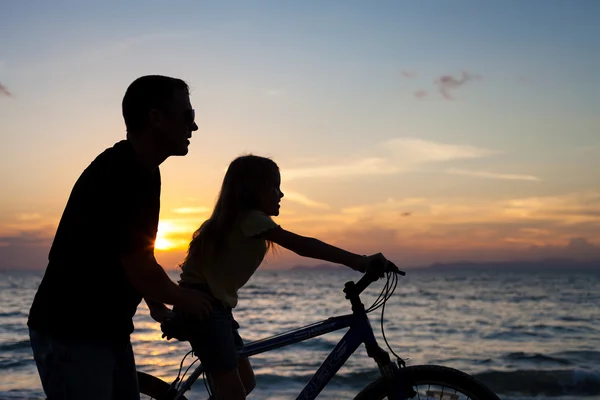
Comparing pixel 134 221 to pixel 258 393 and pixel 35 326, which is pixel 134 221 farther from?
pixel 258 393

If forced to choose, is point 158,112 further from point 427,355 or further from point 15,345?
point 15,345

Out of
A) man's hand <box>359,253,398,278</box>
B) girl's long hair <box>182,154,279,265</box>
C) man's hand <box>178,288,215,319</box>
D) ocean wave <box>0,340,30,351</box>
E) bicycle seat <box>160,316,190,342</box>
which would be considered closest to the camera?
man's hand <box>178,288,215,319</box>

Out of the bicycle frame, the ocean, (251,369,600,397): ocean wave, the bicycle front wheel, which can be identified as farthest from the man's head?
(251,369,600,397): ocean wave

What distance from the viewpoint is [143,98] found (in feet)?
8.75

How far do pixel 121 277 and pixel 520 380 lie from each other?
36.8ft

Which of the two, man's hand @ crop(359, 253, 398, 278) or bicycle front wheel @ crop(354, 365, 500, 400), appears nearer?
man's hand @ crop(359, 253, 398, 278)

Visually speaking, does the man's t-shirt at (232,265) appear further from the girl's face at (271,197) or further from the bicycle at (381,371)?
the bicycle at (381,371)

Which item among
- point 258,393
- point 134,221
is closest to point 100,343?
point 134,221

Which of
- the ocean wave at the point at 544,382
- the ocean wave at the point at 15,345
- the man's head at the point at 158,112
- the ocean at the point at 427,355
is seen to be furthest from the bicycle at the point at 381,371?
the ocean wave at the point at 15,345

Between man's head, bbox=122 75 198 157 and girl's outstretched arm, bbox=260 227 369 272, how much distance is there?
2.41 ft

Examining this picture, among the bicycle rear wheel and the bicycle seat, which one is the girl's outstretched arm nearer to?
the bicycle seat

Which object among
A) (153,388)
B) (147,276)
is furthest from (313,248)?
(153,388)

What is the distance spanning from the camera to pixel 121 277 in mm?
2582

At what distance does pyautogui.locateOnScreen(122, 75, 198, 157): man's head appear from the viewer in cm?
267
